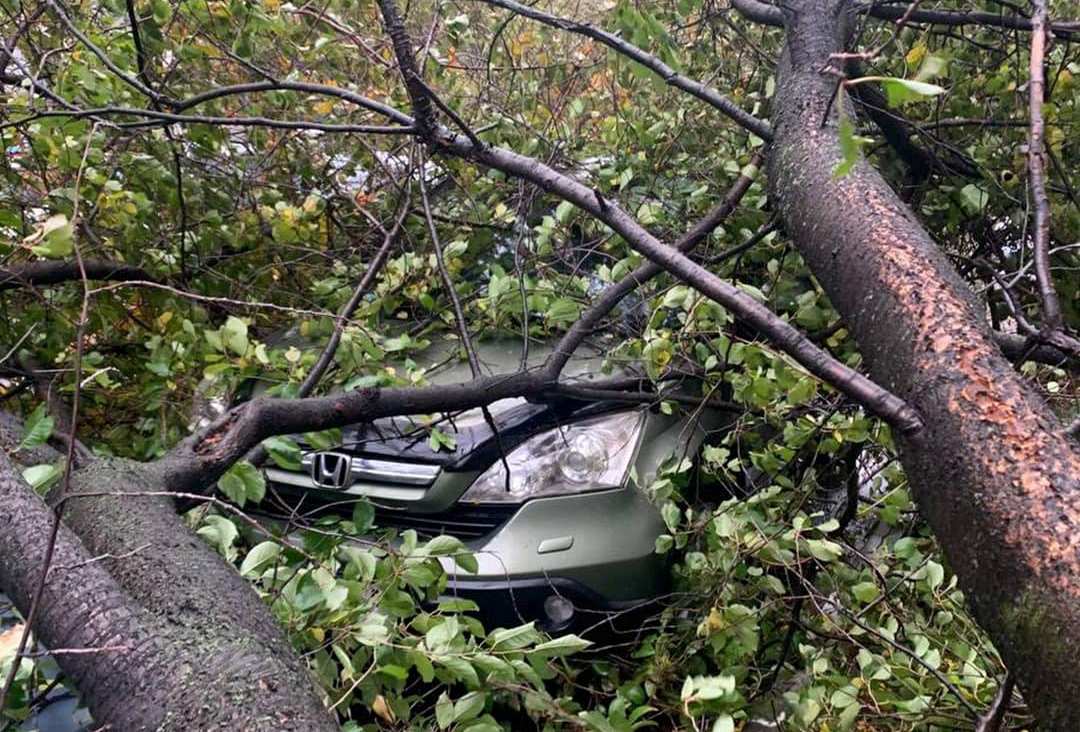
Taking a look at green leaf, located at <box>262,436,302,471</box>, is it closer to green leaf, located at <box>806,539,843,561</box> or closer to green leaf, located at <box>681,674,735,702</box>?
green leaf, located at <box>681,674,735,702</box>

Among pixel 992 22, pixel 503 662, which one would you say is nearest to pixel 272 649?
pixel 503 662

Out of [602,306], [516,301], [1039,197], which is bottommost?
[516,301]

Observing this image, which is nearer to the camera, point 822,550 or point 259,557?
point 259,557

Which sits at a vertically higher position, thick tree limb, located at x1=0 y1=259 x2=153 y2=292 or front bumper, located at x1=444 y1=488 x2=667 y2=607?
thick tree limb, located at x1=0 y1=259 x2=153 y2=292

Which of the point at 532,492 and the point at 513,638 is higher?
the point at 513,638

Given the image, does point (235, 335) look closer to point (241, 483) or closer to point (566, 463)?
point (241, 483)

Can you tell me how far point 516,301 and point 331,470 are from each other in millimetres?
828

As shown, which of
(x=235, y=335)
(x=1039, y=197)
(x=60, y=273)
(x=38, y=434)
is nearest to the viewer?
(x=1039, y=197)

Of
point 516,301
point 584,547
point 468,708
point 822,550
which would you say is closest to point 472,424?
point 516,301

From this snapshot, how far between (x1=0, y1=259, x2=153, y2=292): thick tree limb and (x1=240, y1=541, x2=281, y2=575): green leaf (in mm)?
1146

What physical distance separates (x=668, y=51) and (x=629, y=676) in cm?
180

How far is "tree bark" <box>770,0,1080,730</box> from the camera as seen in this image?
0.88 meters

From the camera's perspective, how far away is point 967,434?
3.37ft

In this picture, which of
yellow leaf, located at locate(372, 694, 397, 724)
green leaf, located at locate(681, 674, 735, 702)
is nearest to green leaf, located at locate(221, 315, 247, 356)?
yellow leaf, located at locate(372, 694, 397, 724)
